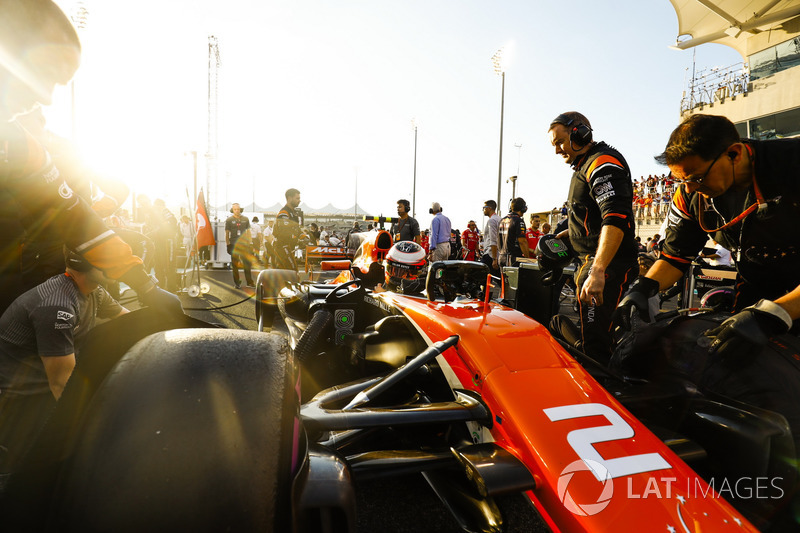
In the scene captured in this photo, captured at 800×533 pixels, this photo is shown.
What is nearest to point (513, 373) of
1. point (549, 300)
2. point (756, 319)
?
point (756, 319)

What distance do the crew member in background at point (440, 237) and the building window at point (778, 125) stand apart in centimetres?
1779

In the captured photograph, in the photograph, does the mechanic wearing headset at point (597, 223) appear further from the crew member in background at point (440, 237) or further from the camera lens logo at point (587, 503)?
the crew member in background at point (440, 237)

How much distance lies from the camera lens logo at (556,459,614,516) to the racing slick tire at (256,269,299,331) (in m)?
2.94

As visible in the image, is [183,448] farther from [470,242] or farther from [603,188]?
[470,242]

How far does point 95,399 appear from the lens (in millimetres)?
755

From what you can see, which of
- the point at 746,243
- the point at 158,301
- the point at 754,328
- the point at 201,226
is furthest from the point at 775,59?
the point at 158,301

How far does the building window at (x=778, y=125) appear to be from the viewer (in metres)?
17.5

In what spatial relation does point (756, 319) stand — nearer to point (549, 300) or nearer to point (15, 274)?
point (15, 274)

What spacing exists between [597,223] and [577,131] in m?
0.55

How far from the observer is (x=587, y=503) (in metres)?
0.95

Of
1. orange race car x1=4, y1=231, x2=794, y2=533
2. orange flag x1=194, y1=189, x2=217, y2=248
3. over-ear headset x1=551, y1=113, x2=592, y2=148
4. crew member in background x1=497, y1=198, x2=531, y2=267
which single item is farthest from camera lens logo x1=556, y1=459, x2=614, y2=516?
orange flag x1=194, y1=189, x2=217, y2=248

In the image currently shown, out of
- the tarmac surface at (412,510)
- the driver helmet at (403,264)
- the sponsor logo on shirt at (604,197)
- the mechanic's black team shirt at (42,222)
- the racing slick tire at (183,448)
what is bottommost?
the tarmac surface at (412,510)

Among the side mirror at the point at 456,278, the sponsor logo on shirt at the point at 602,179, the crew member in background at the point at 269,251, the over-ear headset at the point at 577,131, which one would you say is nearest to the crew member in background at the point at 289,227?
the crew member in background at the point at 269,251

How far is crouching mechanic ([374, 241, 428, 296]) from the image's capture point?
121 inches
